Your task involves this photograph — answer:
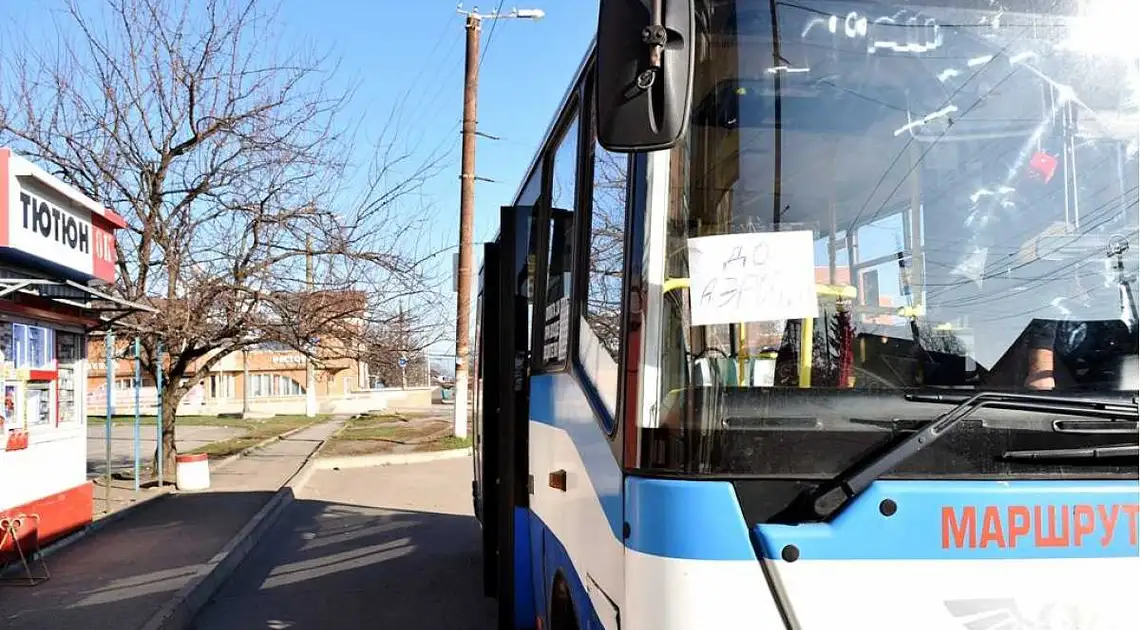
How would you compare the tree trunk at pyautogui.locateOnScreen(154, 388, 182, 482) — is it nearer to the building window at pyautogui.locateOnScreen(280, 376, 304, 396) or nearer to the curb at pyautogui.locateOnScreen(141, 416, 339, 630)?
the curb at pyautogui.locateOnScreen(141, 416, 339, 630)

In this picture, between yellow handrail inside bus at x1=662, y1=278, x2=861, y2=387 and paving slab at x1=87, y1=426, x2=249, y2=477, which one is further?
paving slab at x1=87, y1=426, x2=249, y2=477

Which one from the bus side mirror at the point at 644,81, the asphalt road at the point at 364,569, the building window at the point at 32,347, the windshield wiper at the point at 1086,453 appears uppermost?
the bus side mirror at the point at 644,81

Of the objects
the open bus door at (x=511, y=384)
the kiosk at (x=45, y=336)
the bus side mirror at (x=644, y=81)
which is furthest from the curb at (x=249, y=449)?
the bus side mirror at (x=644, y=81)

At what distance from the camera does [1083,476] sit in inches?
89.4

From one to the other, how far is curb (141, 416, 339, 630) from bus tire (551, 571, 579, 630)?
13.7ft

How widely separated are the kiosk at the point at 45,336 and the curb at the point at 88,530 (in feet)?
0.37

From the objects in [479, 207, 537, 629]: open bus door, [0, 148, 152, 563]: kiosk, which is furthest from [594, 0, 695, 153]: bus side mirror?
[0, 148, 152, 563]: kiosk

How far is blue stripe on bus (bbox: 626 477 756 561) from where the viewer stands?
227cm

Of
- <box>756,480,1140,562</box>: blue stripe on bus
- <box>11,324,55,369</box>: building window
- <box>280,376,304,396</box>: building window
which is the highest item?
<box>11,324,55,369</box>: building window

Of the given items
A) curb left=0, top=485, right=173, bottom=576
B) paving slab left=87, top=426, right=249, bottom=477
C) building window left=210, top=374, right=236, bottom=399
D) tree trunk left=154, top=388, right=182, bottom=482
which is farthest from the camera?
building window left=210, top=374, right=236, bottom=399

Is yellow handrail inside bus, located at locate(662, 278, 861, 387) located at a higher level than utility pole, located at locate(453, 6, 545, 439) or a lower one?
lower

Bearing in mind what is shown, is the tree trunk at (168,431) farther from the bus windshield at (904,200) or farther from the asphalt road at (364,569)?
the bus windshield at (904,200)

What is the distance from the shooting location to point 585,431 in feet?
10.7

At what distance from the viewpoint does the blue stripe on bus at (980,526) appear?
2.24 metres
